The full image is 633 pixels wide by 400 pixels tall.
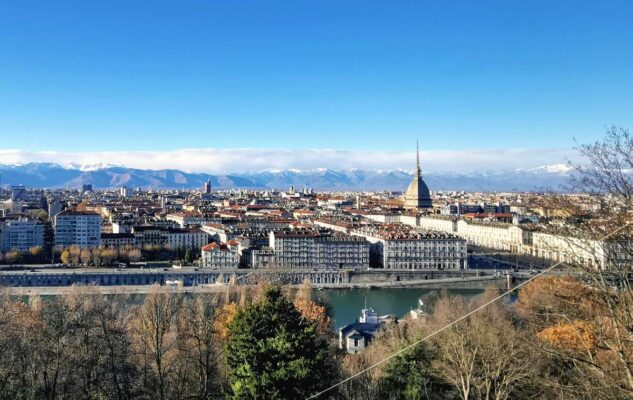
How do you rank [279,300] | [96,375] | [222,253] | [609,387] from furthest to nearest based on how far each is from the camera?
[222,253], [96,375], [279,300], [609,387]

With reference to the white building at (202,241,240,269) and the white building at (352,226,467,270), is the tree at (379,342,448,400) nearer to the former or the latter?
the white building at (202,241,240,269)

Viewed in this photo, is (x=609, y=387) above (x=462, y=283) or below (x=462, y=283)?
above

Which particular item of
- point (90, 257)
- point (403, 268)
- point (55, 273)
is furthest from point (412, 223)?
point (55, 273)

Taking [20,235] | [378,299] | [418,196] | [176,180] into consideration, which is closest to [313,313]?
[378,299]

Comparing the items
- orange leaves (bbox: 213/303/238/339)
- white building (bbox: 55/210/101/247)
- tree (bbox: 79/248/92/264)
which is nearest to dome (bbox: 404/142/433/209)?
white building (bbox: 55/210/101/247)

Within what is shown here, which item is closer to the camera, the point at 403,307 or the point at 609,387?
the point at 609,387

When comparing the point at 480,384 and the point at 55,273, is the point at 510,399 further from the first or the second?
the point at 55,273

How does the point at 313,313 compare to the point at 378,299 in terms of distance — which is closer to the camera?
the point at 313,313

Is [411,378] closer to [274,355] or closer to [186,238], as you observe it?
[274,355]
